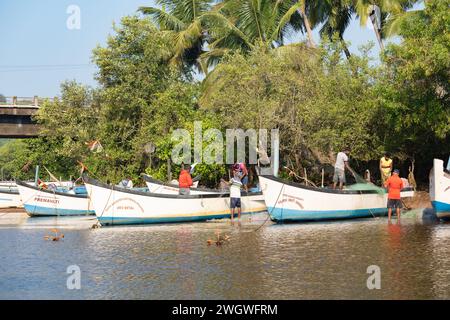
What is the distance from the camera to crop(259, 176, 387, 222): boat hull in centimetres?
2183

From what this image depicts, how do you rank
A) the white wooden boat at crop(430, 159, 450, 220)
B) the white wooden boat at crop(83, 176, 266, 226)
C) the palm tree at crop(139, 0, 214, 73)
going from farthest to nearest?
the palm tree at crop(139, 0, 214, 73) → the white wooden boat at crop(83, 176, 266, 226) → the white wooden boat at crop(430, 159, 450, 220)

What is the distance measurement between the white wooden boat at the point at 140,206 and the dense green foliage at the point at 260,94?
9.29 meters

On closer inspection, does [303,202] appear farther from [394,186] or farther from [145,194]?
[145,194]

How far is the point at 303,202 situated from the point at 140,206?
569cm

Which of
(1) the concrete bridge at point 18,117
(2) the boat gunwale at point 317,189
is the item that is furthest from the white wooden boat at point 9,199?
(2) the boat gunwale at point 317,189

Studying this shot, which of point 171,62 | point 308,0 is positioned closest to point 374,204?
point 308,0

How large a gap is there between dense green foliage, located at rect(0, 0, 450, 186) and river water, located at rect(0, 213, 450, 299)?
8.61 meters

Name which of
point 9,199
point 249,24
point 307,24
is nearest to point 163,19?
point 249,24

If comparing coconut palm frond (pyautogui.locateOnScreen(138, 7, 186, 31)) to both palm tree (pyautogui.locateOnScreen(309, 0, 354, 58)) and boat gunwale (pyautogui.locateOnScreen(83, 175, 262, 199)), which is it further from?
boat gunwale (pyautogui.locateOnScreen(83, 175, 262, 199))

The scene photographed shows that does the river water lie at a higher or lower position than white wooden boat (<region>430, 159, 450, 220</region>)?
lower

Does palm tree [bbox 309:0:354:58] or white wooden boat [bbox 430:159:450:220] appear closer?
white wooden boat [bbox 430:159:450:220]

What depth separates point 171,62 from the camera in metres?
43.9

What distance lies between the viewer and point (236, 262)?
13703 mm

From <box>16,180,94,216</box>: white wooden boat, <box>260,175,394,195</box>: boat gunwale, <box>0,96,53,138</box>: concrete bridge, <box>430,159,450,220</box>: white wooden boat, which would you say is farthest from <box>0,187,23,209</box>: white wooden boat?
<box>430,159,450,220</box>: white wooden boat
